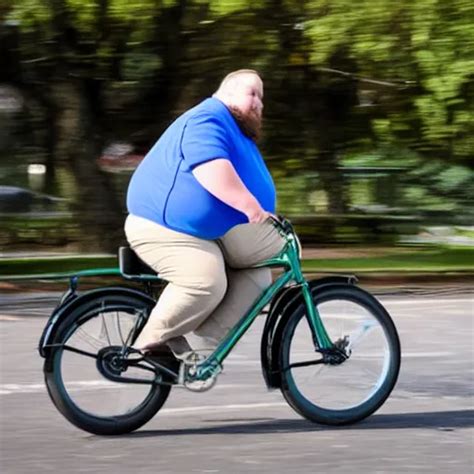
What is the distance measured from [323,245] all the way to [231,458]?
588 inches

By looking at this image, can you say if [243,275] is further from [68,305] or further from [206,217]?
[68,305]

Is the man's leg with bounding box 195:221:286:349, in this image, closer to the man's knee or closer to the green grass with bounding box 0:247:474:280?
the man's knee

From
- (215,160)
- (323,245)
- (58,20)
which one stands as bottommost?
(323,245)

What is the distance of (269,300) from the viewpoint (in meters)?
6.88

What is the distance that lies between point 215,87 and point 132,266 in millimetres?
9947

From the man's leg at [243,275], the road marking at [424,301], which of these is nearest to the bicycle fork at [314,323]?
the man's leg at [243,275]

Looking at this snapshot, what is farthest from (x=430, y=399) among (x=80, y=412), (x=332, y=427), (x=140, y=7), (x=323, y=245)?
(x=323, y=245)

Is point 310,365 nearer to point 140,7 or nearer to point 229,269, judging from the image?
point 229,269

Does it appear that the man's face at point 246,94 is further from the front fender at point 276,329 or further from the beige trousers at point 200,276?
the front fender at point 276,329

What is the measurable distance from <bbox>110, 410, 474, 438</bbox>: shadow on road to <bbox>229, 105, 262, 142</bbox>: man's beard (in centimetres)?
139

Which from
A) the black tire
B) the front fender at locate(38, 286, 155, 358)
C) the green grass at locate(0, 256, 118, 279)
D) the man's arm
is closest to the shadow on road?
the black tire

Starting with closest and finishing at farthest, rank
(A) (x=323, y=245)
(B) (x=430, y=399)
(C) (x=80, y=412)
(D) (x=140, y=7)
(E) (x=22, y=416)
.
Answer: (C) (x=80, y=412), (E) (x=22, y=416), (B) (x=430, y=399), (D) (x=140, y=7), (A) (x=323, y=245)

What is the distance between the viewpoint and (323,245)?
69.1ft

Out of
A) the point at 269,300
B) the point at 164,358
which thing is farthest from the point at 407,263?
the point at 164,358
